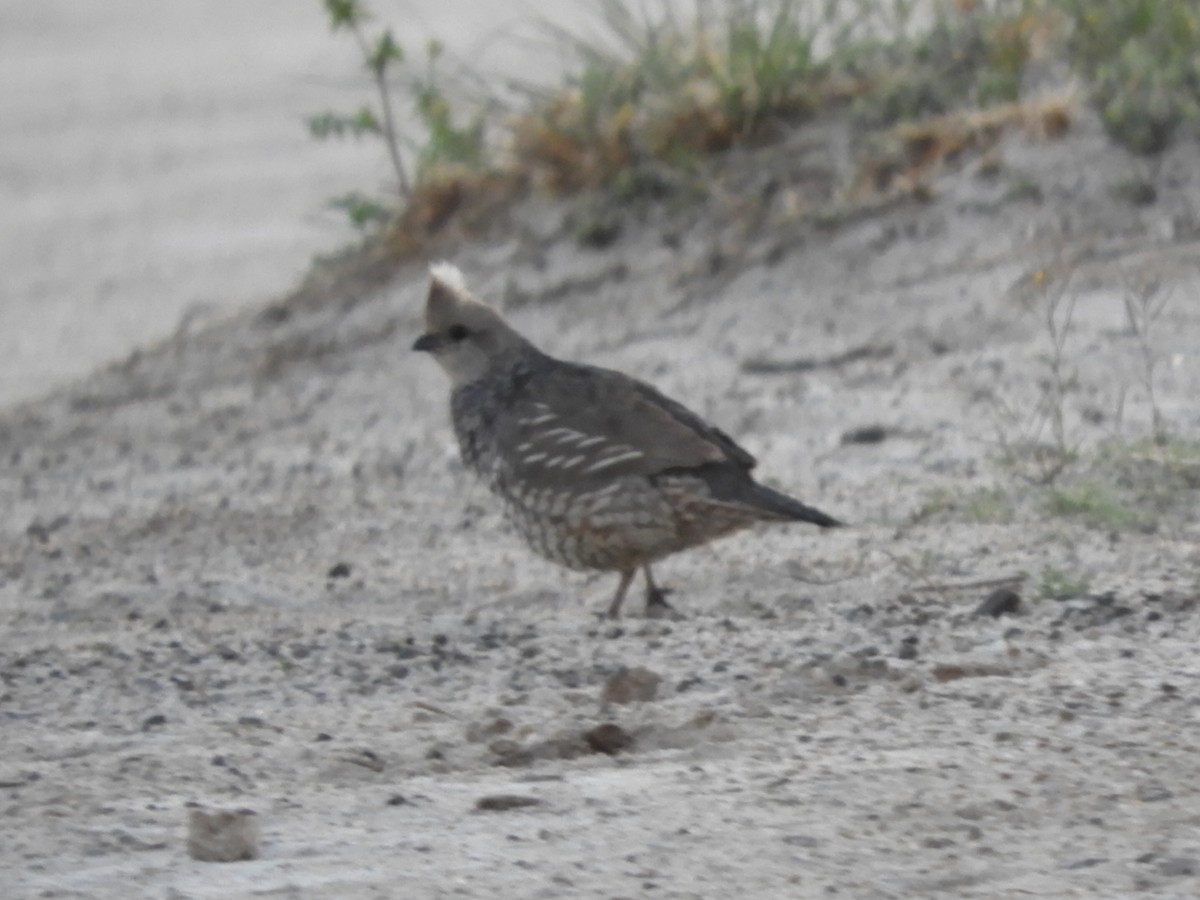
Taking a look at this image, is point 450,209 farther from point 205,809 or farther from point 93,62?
point 93,62

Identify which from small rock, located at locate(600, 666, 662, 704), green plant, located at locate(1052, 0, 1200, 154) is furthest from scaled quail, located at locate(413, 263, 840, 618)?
green plant, located at locate(1052, 0, 1200, 154)

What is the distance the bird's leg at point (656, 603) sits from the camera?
7527 millimetres

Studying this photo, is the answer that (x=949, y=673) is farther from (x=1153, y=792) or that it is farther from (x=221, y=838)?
(x=221, y=838)

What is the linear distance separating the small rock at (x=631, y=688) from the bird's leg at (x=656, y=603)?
1.25 m

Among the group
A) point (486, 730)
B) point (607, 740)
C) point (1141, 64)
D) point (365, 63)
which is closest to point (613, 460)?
point (486, 730)

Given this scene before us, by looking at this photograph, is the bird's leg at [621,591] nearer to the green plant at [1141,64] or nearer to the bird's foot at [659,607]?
the bird's foot at [659,607]

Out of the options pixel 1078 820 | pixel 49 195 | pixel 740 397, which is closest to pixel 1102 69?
pixel 740 397

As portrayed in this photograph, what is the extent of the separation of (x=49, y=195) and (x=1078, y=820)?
14.1m

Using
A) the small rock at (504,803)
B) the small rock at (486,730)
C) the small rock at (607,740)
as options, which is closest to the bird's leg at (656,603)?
the small rock at (486,730)

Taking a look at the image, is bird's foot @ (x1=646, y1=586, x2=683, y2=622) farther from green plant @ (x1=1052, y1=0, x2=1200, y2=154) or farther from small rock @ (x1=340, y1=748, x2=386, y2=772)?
green plant @ (x1=1052, y1=0, x2=1200, y2=154)

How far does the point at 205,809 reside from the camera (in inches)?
208

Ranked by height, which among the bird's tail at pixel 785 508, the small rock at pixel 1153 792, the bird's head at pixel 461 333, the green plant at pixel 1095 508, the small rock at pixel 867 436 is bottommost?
the small rock at pixel 1153 792

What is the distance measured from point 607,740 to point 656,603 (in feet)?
6.52

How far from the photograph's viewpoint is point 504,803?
523cm
